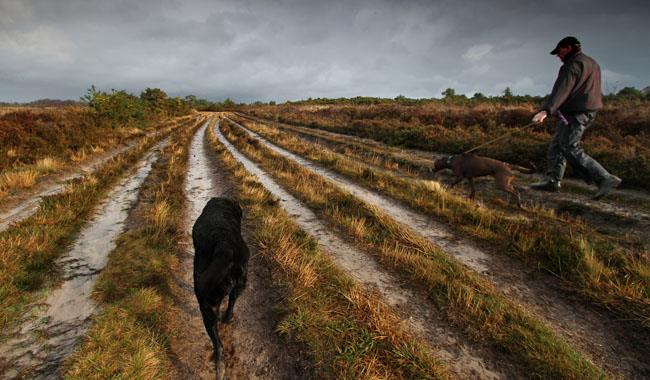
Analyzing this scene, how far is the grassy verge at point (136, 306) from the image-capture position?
101 inches

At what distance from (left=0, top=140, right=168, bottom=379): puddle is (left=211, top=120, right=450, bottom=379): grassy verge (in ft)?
7.48

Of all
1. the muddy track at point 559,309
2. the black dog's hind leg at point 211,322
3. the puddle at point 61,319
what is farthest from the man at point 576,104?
the puddle at point 61,319

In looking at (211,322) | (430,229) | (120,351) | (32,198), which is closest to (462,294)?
(430,229)

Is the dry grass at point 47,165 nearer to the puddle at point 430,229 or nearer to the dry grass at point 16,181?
the dry grass at point 16,181

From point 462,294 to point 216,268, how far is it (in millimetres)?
2931

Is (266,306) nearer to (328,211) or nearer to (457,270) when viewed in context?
(457,270)

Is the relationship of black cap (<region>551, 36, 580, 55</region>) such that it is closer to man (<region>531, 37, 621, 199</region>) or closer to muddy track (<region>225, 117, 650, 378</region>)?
man (<region>531, 37, 621, 199</region>)

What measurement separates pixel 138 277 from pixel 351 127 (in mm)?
20048

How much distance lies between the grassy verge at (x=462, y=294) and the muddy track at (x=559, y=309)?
9.5 inches

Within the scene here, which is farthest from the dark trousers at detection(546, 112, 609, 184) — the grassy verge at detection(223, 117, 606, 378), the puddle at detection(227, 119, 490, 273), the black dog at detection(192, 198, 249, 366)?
the black dog at detection(192, 198, 249, 366)

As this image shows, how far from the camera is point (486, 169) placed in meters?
6.88

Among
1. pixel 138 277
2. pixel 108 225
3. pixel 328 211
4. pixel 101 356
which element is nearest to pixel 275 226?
pixel 328 211

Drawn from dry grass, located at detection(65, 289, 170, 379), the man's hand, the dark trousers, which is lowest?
dry grass, located at detection(65, 289, 170, 379)

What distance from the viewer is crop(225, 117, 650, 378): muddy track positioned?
264 centimetres
